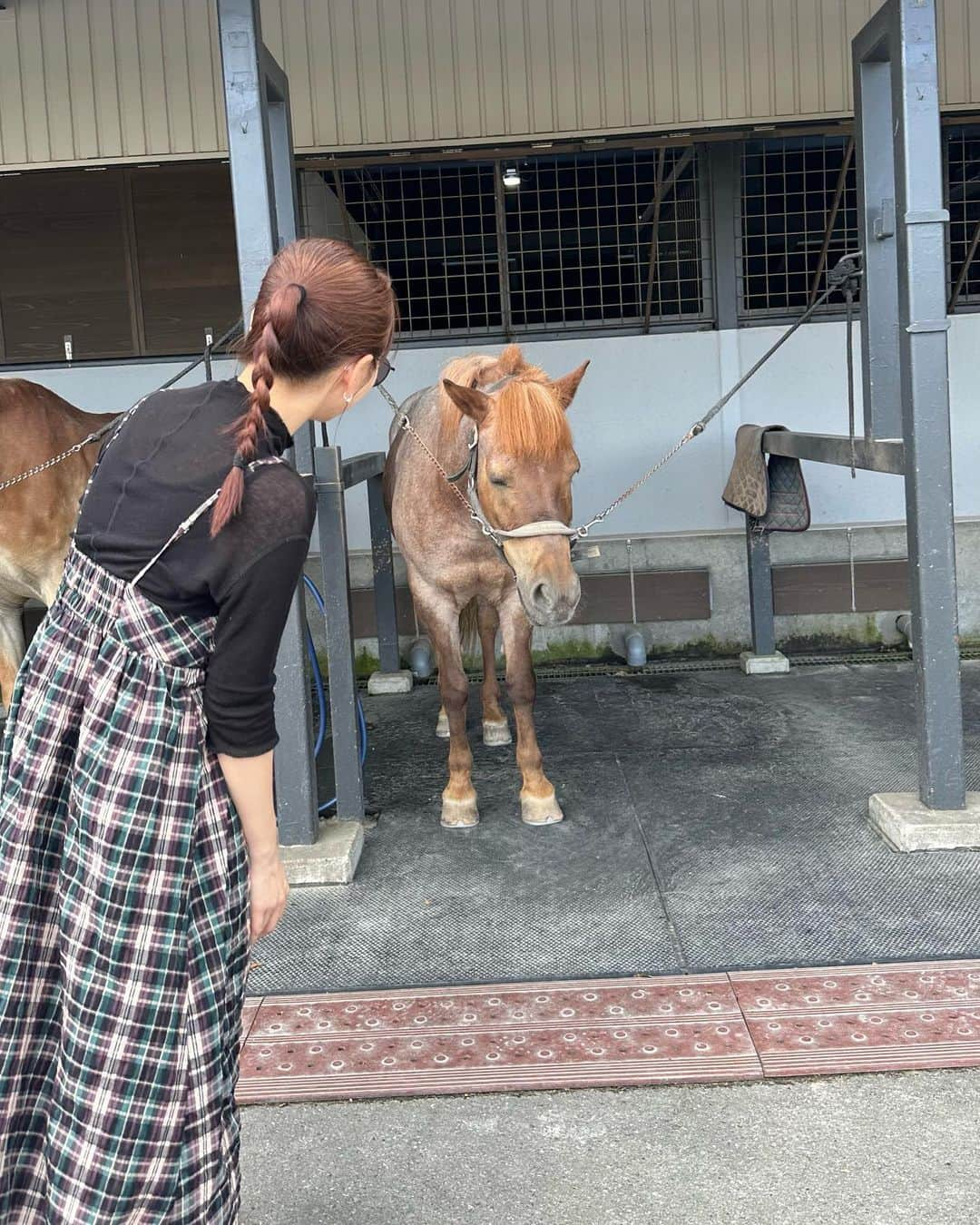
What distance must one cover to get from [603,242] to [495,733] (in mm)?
2680

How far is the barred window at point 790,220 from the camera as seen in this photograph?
5742 mm

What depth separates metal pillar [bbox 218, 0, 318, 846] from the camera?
3254mm

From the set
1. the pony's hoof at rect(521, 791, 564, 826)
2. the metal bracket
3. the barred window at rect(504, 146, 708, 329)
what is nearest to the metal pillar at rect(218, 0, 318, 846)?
the pony's hoof at rect(521, 791, 564, 826)

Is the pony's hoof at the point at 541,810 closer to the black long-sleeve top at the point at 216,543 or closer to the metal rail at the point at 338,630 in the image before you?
the metal rail at the point at 338,630

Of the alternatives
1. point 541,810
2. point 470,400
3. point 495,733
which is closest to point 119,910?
point 470,400

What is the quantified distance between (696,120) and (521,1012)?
429 centimetres

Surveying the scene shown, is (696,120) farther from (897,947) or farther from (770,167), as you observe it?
(897,947)

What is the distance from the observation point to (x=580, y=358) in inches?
233

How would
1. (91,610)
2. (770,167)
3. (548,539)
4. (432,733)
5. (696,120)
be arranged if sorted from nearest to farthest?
(91,610), (548,539), (432,733), (696,120), (770,167)

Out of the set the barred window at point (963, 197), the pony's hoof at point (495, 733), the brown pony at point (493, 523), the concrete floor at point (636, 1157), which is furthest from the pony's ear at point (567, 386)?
the barred window at point (963, 197)

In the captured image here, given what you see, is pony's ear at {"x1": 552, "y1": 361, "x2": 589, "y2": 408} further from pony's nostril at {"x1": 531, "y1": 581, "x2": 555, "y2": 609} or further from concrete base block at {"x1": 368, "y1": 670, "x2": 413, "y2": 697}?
concrete base block at {"x1": 368, "y1": 670, "x2": 413, "y2": 697}

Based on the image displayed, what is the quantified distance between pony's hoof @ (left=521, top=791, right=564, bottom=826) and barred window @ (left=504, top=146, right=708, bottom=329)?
2.93 meters

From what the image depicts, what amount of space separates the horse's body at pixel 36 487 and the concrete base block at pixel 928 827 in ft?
10.6

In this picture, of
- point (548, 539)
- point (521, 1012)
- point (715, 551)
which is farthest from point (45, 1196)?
point (715, 551)
